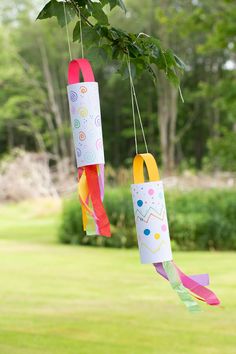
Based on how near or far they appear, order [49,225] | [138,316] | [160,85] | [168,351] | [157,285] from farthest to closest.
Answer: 1. [160,85]
2. [49,225]
3. [157,285]
4. [138,316]
5. [168,351]

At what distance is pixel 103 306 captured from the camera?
6152 millimetres

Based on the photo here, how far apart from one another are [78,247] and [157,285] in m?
4.35

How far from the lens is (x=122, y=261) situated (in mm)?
9570

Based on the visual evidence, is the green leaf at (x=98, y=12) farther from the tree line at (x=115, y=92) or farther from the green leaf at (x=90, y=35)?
the tree line at (x=115, y=92)

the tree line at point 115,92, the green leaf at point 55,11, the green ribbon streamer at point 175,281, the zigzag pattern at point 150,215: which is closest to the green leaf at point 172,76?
the green leaf at point 55,11

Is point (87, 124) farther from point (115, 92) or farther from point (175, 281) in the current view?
point (115, 92)

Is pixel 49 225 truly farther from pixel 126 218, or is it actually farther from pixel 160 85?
pixel 160 85

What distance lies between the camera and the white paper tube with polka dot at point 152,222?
265 cm

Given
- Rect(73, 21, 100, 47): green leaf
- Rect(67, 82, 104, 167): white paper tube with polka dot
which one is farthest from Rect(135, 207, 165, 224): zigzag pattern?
Rect(73, 21, 100, 47): green leaf

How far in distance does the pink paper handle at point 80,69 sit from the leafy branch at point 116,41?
0.27 meters

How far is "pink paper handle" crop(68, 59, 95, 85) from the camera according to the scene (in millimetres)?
2678

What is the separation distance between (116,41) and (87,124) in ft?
1.66

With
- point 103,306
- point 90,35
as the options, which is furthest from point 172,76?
point 103,306

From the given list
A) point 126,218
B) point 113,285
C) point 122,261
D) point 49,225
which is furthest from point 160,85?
point 113,285
